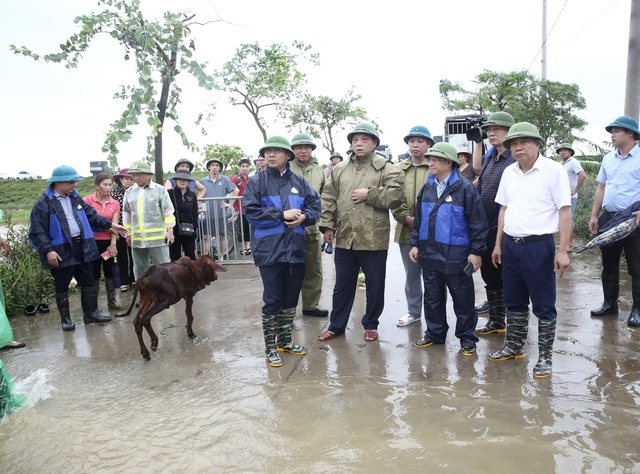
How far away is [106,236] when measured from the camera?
6504 millimetres

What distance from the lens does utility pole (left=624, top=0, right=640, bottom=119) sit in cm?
822

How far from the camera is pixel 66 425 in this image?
3471 millimetres

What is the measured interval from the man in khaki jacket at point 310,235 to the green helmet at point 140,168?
74.9 inches

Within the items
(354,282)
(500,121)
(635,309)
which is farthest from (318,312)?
(635,309)

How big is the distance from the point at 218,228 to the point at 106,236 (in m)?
2.41

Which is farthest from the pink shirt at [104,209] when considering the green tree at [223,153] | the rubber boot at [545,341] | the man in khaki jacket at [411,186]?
the green tree at [223,153]

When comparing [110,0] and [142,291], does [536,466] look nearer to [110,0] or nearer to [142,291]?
[142,291]

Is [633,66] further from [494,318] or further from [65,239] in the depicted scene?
[65,239]

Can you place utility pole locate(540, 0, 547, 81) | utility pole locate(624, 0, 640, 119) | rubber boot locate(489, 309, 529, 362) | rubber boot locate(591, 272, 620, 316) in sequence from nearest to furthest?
1. rubber boot locate(489, 309, 529, 362)
2. rubber boot locate(591, 272, 620, 316)
3. utility pole locate(624, 0, 640, 119)
4. utility pole locate(540, 0, 547, 81)

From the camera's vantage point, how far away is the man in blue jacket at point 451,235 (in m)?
4.30

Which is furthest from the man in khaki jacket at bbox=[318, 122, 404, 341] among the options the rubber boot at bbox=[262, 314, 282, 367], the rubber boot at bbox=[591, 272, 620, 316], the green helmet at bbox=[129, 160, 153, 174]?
the green helmet at bbox=[129, 160, 153, 174]

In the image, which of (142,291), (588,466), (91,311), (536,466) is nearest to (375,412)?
(536,466)

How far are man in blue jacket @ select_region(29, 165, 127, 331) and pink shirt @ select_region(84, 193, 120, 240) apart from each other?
1.85 feet

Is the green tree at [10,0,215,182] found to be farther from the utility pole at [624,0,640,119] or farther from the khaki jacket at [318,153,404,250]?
the utility pole at [624,0,640,119]
